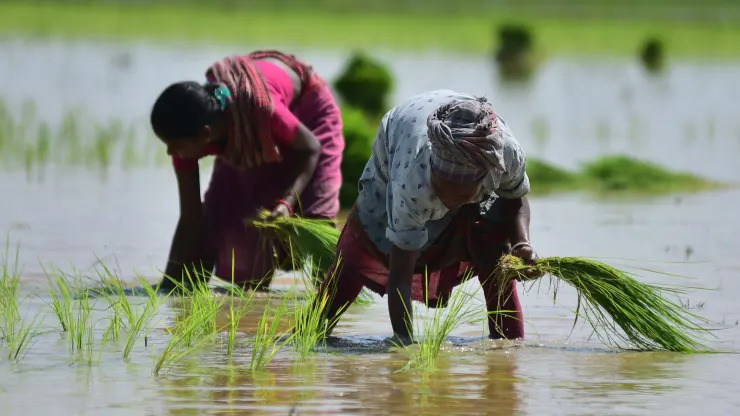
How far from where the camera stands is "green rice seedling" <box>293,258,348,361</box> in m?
4.82

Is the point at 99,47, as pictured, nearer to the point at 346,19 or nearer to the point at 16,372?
the point at 346,19

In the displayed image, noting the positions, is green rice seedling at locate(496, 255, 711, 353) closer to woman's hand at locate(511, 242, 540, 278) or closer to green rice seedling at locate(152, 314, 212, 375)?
woman's hand at locate(511, 242, 540, 278)

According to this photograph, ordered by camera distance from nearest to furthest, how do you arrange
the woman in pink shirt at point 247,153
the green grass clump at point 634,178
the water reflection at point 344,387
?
the water reflection at point 344,387 → the woman in pink shirt at point 247,153 → the green grass clump at point 634,178

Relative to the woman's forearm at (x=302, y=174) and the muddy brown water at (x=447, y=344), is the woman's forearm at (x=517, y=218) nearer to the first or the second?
the muddy brown water at (x=447, y=344)

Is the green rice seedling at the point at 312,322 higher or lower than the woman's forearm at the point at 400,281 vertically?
lower

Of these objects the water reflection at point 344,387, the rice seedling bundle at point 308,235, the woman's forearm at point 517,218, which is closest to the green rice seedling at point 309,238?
the rice seedling bundle at point 308,235

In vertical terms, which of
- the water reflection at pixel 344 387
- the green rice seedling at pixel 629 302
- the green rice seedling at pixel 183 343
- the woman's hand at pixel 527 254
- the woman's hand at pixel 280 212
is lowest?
the water reflection at pixel 344 387

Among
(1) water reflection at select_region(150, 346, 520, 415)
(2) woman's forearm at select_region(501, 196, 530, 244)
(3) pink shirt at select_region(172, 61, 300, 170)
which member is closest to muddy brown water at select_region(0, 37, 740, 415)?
(1) water reflection at select_region(150, 346, 520, 415)

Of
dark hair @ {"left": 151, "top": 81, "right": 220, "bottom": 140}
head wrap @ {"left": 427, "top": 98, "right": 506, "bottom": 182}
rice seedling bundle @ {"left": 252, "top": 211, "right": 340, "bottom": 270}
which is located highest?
dark hair @ {"left": 151, "top": 81, "right": 220, "bottom": 140}

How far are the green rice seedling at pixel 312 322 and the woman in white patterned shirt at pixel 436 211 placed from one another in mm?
36

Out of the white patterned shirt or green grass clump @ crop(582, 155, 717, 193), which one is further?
green grass clump @ crop(582, 155, 717, 193)

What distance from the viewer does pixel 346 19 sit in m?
37.1

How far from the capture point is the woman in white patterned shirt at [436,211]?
437 cm

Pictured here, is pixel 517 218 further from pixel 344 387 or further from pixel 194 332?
pixel 194 332
